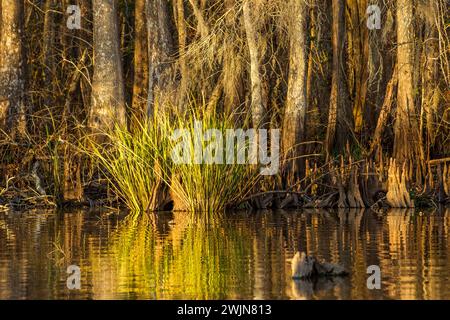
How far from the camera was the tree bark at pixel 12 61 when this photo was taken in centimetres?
2511

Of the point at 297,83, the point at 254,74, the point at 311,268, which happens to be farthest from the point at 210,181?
the point at 311,268

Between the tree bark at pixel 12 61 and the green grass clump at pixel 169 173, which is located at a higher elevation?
the tree bark at pixel 12 61

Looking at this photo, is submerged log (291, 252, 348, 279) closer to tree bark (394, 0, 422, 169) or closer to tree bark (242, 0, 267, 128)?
tree bark (242, 0, 267, 128)

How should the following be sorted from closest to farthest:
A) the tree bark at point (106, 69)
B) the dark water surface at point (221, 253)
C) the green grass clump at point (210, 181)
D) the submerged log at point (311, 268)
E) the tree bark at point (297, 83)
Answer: the dark water surface at point (221, 253) → the submerged log at point (311, 268) → the green grass clump at point (210, 181) → the tree bark at point (297, 83) → the tree bark at point (106, 69)

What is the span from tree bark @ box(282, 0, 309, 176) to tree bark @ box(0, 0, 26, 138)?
5.30 m

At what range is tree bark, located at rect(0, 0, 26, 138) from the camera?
2511 cm

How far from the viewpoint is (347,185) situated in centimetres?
2122

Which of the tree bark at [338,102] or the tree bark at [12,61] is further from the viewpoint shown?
the tree bark at [12,61]

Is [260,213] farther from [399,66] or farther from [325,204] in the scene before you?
[399,66]

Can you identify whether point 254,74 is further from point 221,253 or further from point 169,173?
point 221,253

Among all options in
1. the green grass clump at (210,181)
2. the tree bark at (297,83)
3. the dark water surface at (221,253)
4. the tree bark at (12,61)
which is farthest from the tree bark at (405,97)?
the tree bark at (12,61)

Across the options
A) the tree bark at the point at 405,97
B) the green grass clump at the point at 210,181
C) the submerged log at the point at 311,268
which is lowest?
the submerged log at the point at 311,268

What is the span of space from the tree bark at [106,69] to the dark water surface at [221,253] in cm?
427

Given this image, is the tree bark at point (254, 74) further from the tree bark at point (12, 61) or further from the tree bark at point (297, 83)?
the tree bark at point (12, 61)
